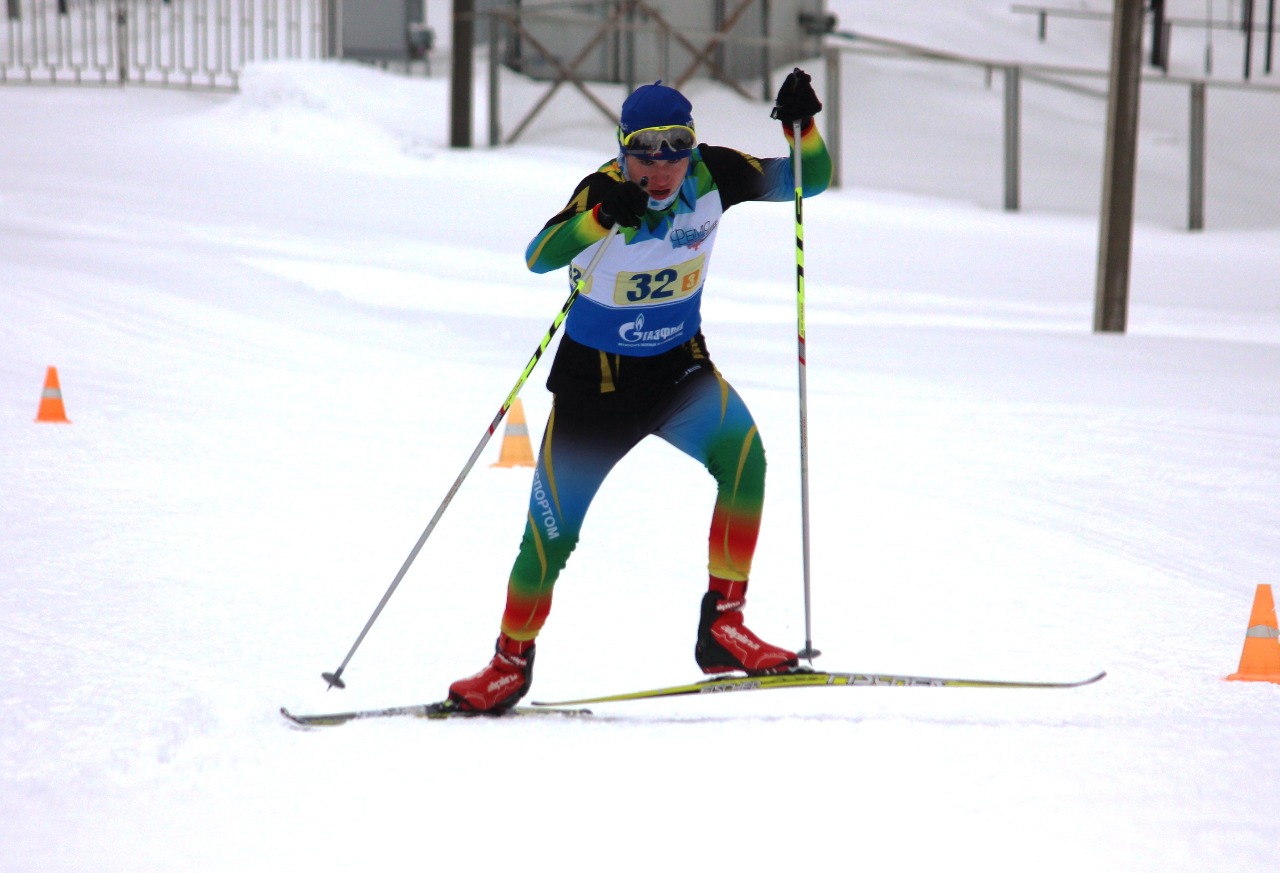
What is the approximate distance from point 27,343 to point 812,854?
862 centimetres

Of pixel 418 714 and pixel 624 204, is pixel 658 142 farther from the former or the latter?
pixel 418 714

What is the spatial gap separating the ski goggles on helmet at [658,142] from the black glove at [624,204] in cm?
17

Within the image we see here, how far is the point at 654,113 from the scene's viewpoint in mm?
3826

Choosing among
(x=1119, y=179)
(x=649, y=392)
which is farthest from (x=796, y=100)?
(x=1119, y=179)

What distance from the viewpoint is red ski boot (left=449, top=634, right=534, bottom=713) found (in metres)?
3.99

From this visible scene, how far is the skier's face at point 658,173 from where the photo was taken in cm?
385

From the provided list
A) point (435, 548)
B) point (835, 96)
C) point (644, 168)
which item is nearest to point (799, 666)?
point (644, 168)

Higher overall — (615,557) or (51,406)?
(51,406)

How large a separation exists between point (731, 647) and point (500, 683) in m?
0.67

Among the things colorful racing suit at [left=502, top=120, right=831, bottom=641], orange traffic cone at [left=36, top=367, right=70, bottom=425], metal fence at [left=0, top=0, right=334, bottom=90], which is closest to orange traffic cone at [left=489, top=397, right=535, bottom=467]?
orange traffic cone at [left=36, top=367, right=70, bottom=425]

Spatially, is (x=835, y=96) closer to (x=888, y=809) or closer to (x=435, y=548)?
(x=435, y=548)

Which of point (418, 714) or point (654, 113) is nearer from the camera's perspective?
point (654, 113)

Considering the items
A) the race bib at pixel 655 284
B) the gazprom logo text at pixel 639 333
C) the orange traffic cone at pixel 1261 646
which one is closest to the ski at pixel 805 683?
the orange traffic cone at pixel 1261 646

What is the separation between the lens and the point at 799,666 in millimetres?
4078
